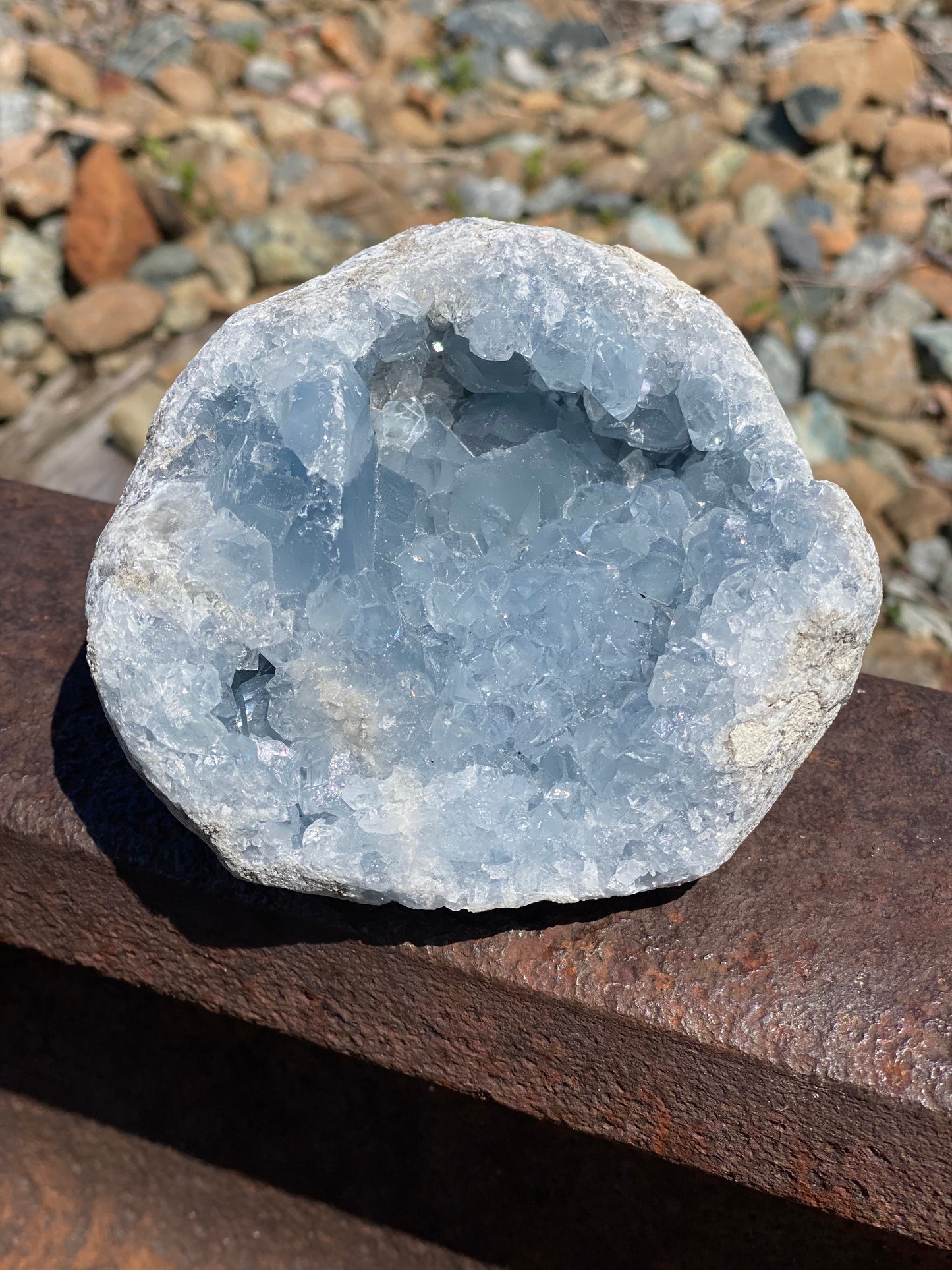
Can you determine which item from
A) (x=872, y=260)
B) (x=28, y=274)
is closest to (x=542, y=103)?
(x=872, y=260)

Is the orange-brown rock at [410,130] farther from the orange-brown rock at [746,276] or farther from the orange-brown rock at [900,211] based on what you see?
the orange-brown rock at [900,211]

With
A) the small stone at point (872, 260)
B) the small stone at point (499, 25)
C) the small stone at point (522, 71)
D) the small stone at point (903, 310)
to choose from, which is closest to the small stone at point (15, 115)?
the small stone at point (499, 25)

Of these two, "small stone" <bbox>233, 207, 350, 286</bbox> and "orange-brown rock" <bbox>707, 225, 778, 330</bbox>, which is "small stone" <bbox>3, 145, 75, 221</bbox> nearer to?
"small stone" <bbox>233, 207, 350, 286</bbox>

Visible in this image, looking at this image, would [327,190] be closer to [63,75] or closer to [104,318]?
[104,318]

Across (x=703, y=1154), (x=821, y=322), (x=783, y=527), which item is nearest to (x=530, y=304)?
(x=783, y=527)

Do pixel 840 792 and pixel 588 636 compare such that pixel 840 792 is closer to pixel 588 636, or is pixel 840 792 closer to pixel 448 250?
pixel 588 636

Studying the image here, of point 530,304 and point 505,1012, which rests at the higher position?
point 530,304
